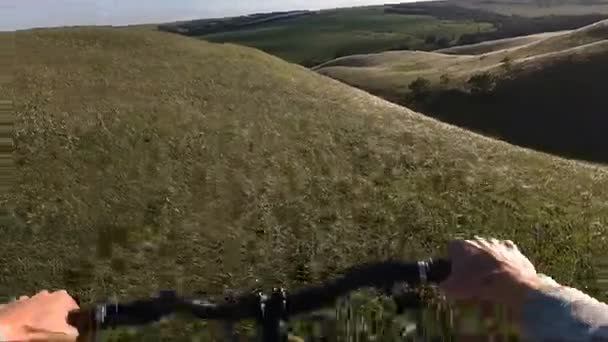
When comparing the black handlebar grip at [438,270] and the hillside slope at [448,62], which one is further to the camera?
the hillside slope at [448,62]

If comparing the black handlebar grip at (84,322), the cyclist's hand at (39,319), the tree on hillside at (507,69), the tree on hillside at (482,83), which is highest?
the cyclist's hand at (39,319)

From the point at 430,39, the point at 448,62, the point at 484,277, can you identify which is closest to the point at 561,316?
the point at 484,277

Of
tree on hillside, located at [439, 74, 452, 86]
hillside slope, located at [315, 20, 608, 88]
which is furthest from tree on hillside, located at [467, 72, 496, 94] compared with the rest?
tree on hillside, located at [439, 74, 452, 86]

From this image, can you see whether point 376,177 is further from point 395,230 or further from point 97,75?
point 97,75

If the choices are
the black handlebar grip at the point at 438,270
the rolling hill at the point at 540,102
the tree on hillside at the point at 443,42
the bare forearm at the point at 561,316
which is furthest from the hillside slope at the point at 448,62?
the bare forearm at the point at 561,316

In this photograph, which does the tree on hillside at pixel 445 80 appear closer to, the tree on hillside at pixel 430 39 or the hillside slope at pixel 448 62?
the hillside slope at pixel 448 62

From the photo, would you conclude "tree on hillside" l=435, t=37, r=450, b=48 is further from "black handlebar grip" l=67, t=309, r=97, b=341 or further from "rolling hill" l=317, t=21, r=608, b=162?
"black handlebar grip" l=67, t=309, r=97, b=341
